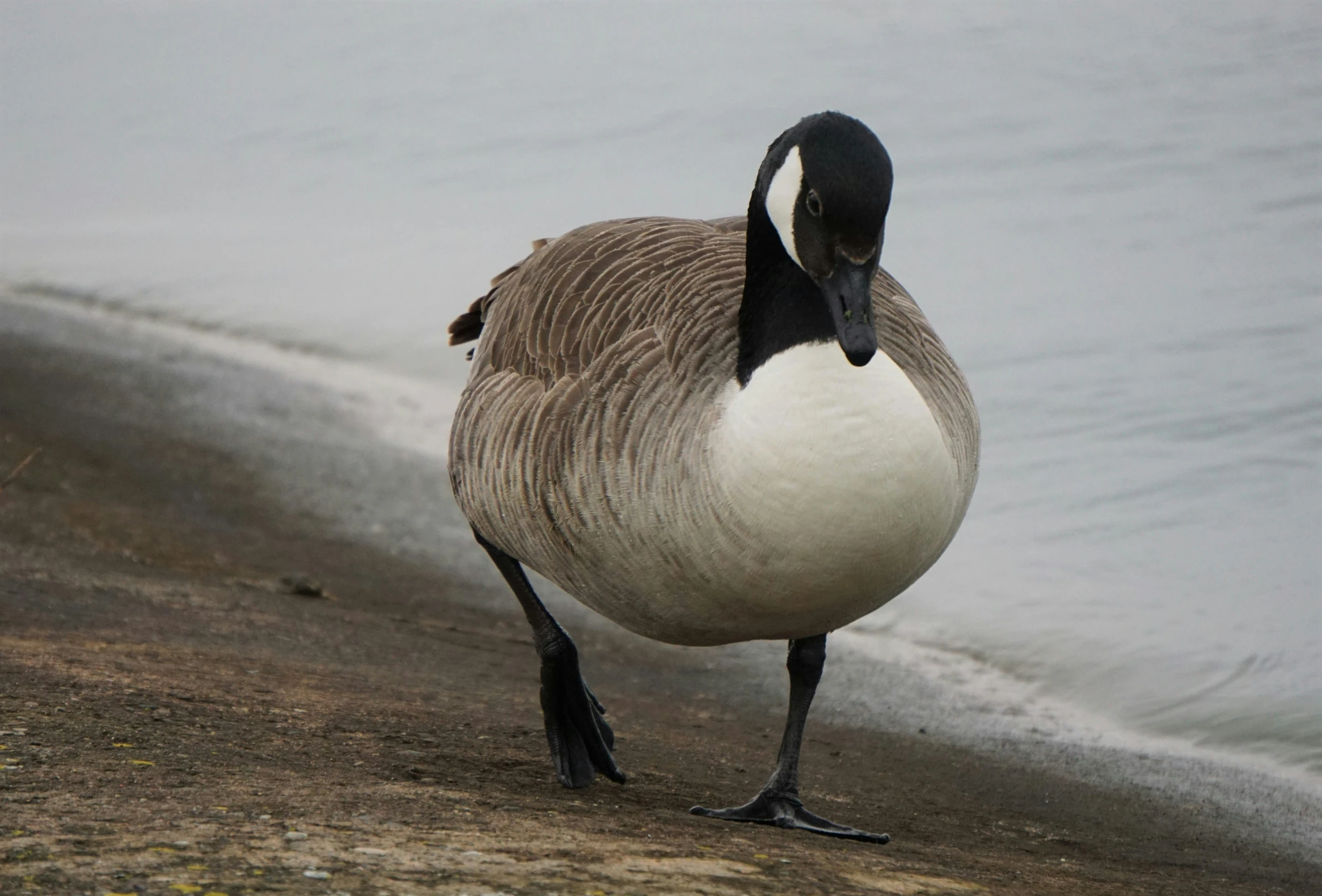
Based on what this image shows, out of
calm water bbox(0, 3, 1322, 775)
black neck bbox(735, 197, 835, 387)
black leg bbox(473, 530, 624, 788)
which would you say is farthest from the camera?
calm water bbox(0, 3, 1322, 775)

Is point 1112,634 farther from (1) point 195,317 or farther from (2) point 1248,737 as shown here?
(1) point 195,317

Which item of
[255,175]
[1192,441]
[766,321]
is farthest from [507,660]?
[255,175]

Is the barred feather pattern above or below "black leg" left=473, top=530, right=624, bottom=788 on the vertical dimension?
above

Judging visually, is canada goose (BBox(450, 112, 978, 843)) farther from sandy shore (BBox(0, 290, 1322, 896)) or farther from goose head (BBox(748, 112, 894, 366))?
sandy shore (BBox(0, 290, 1322, 896))

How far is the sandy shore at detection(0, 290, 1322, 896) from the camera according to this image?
3.01 meters

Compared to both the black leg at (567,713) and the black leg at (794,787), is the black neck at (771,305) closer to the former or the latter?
the black leg at (794,787)

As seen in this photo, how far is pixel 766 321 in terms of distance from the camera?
3.78m

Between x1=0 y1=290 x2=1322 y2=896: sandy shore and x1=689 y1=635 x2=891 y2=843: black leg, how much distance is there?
0.43 ft

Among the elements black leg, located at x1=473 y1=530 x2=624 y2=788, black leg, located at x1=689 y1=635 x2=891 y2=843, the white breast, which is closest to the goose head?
the white breast

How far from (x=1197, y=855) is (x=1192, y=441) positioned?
18.9 feet

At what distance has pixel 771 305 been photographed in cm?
379

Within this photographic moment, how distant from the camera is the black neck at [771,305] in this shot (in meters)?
3.69

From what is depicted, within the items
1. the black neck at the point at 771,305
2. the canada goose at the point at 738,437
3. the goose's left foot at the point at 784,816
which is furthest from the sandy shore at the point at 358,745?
the black neck at the point at 771,305

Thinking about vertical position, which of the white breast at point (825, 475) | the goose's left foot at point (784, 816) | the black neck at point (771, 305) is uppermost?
the black neck at point (771, 305)
